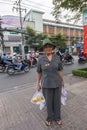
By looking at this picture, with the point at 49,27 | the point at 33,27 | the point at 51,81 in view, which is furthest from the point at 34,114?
the point at 49,27

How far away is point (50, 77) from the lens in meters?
2.90

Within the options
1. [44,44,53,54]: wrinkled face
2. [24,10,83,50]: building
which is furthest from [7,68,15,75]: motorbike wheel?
[24,10,83,50]: building

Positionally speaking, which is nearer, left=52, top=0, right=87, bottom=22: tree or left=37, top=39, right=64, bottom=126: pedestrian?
left=37, top=39, right=64, bottom=126: pedestrian

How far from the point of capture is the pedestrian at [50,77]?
2878 mm

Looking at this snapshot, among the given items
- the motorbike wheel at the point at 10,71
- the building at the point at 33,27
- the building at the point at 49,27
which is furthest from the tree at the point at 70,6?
the building at the point at 49,27

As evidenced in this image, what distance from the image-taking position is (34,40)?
86.5 feet

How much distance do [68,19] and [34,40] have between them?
16.9 m

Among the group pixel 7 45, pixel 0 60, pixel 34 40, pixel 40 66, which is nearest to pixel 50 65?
pixel 40 66

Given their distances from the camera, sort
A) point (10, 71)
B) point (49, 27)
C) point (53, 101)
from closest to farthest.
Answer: point (53, 101) < point (10, 71) < point (49, 27)

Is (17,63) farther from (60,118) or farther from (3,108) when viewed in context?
(60,118)

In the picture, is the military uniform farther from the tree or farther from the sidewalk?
the tree

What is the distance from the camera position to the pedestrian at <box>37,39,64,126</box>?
113 inches

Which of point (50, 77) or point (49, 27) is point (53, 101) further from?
point (49, 27)

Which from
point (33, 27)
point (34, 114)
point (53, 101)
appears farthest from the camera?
point (33, 27)
